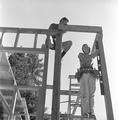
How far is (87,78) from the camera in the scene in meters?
3.80

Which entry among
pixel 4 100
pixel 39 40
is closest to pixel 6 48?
pixel 39 40

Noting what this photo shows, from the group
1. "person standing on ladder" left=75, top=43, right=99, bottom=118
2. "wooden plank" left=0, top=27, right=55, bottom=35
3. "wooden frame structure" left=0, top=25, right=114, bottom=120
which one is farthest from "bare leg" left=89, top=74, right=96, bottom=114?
"wooden plank" left=0, top=27, right=55, bottom=35

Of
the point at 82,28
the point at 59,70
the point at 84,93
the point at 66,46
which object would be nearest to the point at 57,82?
the point at 59,70

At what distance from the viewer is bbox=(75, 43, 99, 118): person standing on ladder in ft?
11.7

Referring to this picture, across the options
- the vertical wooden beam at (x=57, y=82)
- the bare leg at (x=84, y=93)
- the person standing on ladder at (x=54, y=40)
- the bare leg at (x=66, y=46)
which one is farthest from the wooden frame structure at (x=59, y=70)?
the bare leg at (x=84, y=93)

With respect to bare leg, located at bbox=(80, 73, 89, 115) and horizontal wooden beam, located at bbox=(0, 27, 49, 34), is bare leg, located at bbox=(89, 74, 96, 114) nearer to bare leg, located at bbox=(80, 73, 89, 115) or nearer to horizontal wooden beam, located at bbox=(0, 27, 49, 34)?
bare leg, located at bbox=(80, 73, 89, 115)

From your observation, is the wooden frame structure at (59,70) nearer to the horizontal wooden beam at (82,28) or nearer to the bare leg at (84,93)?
the horizontal wooden beam at (82,28)

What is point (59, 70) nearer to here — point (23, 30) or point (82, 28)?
point (82, 28)

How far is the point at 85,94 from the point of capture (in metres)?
3.70

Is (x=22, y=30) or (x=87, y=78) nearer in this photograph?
(x=87, y=78)

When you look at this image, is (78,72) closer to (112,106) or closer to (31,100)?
Result: (112,106)

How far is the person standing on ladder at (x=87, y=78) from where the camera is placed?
3559mm

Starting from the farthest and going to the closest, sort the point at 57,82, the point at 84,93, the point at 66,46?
the point at 66,46
the point at 84,93
the point at 57,82

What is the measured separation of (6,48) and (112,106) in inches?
69.0
